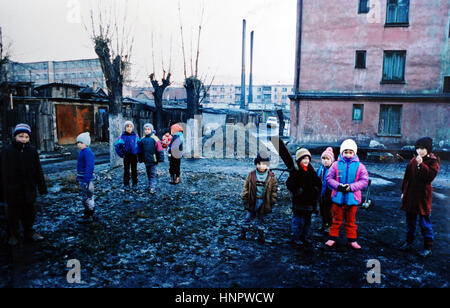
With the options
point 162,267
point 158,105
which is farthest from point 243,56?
point 162,267

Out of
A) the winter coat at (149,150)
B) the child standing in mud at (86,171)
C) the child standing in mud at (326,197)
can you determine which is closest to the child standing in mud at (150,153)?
the winter coat at (149,150)

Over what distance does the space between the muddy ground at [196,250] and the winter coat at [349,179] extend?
0.84 meters

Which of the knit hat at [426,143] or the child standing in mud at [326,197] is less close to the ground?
the knit hat at [426,143]

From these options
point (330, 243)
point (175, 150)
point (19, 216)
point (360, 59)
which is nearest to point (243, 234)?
point (330, 243)

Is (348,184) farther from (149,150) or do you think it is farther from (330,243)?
(149,150)

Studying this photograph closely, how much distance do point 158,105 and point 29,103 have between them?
7781mm

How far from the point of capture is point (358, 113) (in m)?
16.8

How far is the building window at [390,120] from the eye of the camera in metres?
16.5

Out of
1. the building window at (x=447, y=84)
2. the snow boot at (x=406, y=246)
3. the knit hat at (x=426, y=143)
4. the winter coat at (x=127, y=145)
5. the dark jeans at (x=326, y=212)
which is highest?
the building window at (x=447, y=84)

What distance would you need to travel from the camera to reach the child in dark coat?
4.33 metres

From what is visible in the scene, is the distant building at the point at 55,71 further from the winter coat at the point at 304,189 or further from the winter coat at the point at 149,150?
the winter coat at the point at 304,189

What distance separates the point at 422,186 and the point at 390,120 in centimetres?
1416

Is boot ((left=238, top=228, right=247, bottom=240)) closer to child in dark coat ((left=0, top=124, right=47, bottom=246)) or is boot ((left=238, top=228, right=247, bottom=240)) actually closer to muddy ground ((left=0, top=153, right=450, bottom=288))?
muddy ground ((left=0, top=153, right=450, bottom=288))

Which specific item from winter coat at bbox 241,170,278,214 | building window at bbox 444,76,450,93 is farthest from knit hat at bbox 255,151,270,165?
building window at bbox 444,76,450,93
